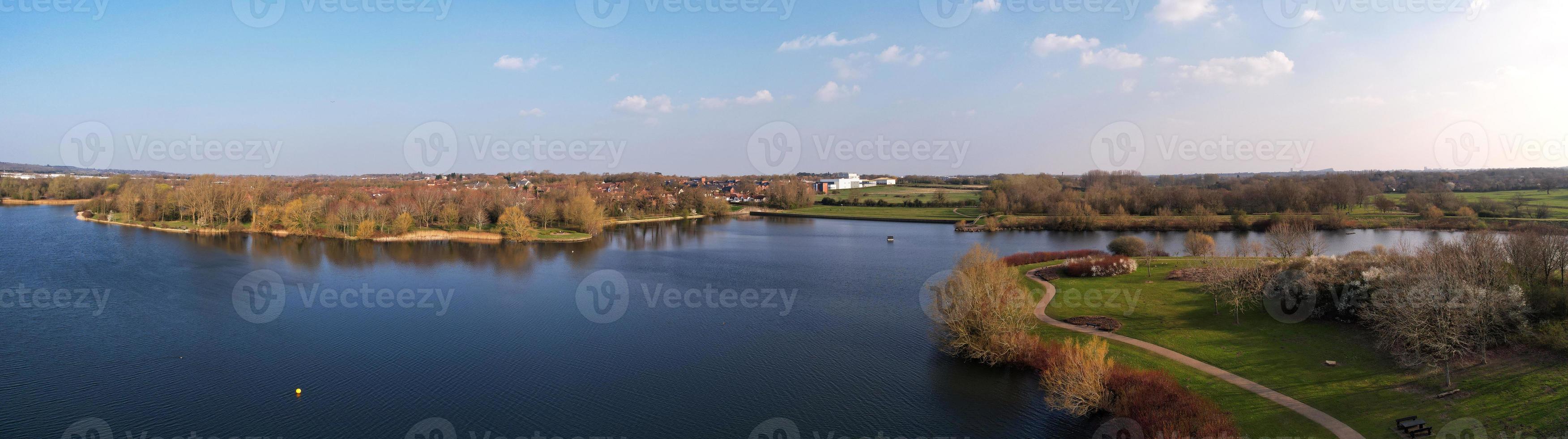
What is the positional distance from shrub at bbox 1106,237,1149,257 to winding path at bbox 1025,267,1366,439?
1685 cm

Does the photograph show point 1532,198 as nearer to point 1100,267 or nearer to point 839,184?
point 1100,267

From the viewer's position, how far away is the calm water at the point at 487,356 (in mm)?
16906

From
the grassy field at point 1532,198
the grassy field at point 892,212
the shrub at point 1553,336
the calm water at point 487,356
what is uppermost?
the grassy field at point 1532,198

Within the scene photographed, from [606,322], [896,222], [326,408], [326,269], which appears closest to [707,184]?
[896,222]

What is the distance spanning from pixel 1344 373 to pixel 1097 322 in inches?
303

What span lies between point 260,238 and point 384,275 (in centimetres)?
2857

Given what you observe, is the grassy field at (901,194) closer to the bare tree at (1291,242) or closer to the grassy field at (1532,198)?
the grassy field at (1532,198)

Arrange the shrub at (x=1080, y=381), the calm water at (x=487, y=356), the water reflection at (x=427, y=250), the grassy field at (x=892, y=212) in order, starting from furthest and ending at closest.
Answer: the grassy field at (x=892, y=212), the water reflection at (x=427, y=250), the calm water at (x=487, y=356), the shrub at (x=1080, y=381)

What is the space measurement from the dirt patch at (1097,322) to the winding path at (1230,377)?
21 centimetres

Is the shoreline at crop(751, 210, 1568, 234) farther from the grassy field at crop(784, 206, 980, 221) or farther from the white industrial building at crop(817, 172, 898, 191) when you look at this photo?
the white industrial building at crop(817, 172, 898, 191)

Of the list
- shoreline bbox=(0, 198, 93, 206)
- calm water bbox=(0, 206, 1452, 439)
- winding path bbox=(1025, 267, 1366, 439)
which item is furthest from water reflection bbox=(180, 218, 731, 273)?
shoreline bbox=(0, 198, 93, 206)

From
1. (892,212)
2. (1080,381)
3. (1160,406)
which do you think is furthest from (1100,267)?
(892,212)

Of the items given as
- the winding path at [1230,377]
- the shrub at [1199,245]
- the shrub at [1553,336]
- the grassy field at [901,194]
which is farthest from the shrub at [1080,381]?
the grassy field at [901,194]

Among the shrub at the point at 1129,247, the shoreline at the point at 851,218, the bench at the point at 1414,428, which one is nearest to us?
the bench at the point at 1414,428
